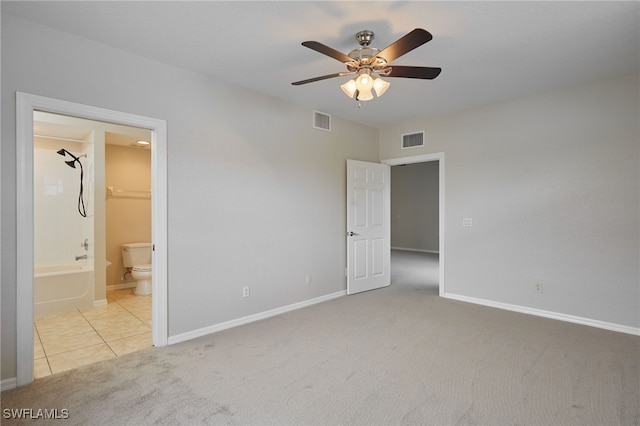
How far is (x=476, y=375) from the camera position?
8.25 ft

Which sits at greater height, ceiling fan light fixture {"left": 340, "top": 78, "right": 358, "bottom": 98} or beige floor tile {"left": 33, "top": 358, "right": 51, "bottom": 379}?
ceiling fan light fixture {"left": 340, "top": 78, "right": 358, "bottom": 98}

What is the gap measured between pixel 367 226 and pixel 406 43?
339cm

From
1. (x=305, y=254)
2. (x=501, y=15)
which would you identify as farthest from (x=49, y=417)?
(x=501, y=15)

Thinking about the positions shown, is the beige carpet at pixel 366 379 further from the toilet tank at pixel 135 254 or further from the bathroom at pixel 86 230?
the toilet tank at pixel 135 254

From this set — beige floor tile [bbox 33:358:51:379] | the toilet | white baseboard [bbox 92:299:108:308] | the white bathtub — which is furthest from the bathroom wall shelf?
beige floor tile [bbox 33:358:51:379]

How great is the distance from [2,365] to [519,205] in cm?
531

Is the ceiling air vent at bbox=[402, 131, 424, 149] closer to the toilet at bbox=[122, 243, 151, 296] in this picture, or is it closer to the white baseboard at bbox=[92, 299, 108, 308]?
the toilet at bbox=[122, 243, 151, 296]

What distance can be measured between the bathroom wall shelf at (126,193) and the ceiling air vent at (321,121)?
3419 mm

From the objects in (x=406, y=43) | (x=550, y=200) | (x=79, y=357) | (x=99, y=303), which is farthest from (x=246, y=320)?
(x=550, y=200)

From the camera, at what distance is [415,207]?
1057cm

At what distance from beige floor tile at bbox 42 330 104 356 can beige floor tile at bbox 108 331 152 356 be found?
212 mm

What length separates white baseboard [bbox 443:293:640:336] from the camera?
11.2 feet

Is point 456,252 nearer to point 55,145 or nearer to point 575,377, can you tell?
point 575,377

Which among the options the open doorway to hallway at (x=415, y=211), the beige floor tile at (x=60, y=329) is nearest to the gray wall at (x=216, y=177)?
the beige floor tile at (x=60, y=329)
